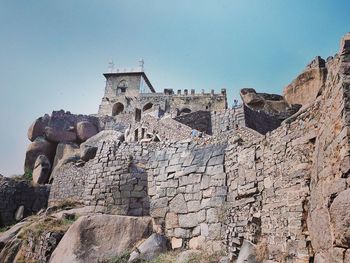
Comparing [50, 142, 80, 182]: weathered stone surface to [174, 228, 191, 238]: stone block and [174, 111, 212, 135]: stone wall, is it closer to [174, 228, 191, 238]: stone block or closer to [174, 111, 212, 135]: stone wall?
[174, 111, 212, 135]: stone wall

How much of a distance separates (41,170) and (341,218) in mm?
22235

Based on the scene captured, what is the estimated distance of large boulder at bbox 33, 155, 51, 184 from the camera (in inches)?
867

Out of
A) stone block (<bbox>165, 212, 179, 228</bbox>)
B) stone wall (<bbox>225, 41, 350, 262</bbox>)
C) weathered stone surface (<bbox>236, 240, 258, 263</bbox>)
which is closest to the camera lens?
stone wall (<bbox>225, 41, 350, 262</bbox>)

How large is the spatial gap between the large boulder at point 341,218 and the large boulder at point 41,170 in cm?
2141

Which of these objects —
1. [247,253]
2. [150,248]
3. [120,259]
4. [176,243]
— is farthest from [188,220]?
[247,253]

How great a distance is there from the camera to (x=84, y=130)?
27906 millimetres

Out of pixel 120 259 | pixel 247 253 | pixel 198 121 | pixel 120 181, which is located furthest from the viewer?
pixel 198 121

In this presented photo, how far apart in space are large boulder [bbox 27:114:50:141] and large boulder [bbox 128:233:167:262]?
22.2m

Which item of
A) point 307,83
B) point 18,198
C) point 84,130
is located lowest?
point 18,198

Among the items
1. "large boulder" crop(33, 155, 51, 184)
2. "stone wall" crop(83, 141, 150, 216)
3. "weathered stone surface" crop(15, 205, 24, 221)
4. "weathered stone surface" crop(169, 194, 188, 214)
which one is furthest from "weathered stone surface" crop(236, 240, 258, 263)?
"large boulder" crop(33, 155, 51, 184)

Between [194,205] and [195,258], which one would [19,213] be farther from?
[195,258]

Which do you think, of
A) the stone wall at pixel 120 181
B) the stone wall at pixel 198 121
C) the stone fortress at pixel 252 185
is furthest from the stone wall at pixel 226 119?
Result: the stone wall at pixel 120 181

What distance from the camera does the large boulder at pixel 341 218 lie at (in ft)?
10.6

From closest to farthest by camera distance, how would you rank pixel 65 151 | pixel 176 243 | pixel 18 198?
pixel 176 243, pixel 18 198, pixel 65 151
